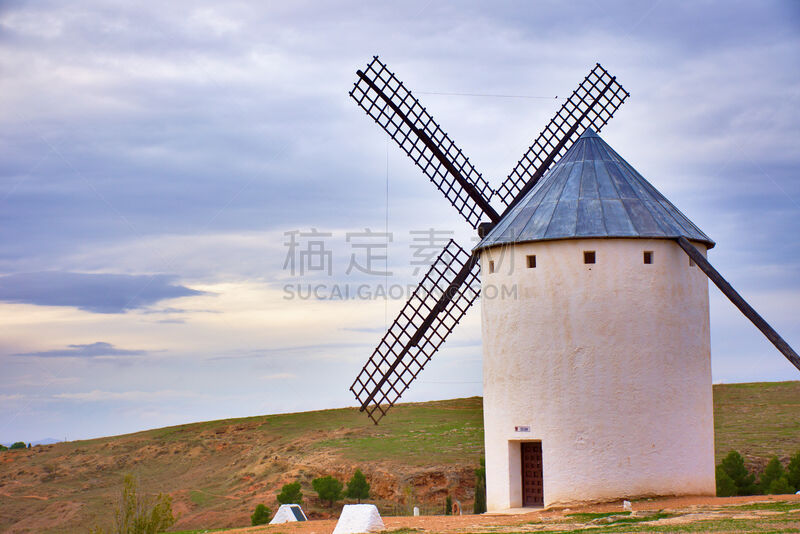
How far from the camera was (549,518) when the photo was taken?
1374 cm

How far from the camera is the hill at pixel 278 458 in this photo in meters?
27.9

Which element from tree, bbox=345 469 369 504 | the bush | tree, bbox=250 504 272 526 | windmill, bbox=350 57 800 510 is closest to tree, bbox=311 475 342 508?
tree, bbox=345 469 369 504

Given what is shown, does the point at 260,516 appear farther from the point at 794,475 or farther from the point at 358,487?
the point at 794,475

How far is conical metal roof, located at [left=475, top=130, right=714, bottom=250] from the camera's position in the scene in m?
15.5

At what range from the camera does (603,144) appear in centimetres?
1777

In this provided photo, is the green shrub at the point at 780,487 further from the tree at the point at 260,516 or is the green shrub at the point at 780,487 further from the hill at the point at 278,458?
the tree at the point at 260,516

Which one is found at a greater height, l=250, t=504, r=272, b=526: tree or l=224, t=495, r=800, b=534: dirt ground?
l=224, t=495, r=800, b=534: dirt ground

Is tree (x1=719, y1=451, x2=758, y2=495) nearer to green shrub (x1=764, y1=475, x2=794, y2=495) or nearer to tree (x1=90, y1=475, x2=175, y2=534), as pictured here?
green shrub (x1=764, y1=475, x2=794, y2=495)

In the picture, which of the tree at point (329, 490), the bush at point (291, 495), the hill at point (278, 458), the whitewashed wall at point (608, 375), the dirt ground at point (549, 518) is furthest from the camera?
the hill at point (278, 458)

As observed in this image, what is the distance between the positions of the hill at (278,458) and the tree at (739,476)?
6058 mm

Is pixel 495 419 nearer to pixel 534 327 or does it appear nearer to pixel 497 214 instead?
pixel 534 327

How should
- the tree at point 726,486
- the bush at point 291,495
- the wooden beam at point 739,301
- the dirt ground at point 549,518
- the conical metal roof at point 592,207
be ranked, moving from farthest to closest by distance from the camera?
the bush at point 291,495 < the tree at point 726,486 < the conical metal roof at point 592,207 < the wooden beam at point 739,301 < the dirt ground at point 549,518

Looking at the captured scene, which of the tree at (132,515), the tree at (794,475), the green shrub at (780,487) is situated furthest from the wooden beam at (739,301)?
the tree at (132,515)

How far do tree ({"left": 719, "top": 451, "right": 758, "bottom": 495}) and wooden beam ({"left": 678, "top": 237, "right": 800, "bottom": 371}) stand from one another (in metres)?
7.87
